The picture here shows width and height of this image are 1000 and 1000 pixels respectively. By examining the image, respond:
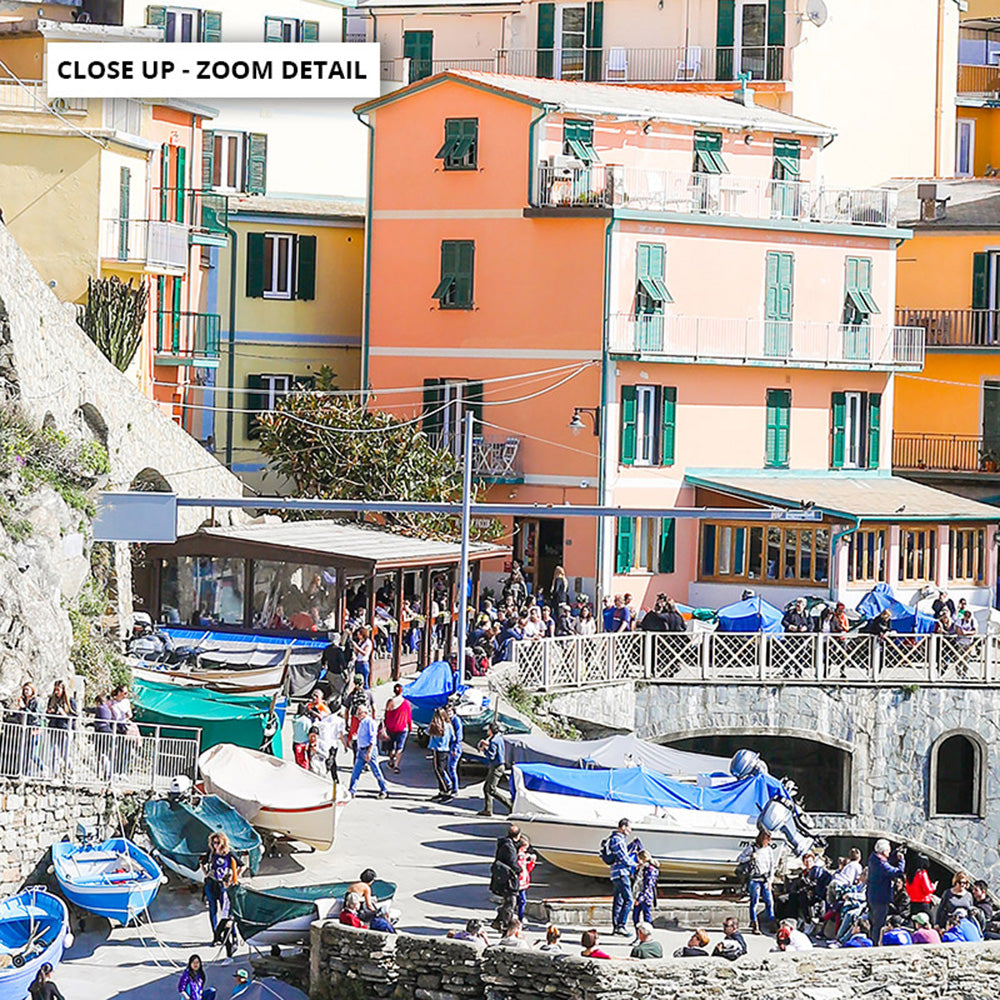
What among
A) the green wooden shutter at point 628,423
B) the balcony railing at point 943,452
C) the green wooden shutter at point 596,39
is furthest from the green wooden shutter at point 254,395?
the balcony railing at point 943,452

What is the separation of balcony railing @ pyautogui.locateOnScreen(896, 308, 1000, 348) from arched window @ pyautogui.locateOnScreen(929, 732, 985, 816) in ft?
52.6

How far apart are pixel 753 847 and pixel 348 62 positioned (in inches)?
602

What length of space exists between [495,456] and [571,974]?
1063 inches

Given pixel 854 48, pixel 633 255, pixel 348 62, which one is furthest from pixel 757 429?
pixel 348 62

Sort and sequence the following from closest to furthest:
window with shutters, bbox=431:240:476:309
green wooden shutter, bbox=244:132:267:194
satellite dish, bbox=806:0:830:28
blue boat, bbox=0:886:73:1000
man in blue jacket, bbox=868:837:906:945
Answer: blue boat, bbox=0:886:73:1000 → man in blue jacket, bbox=868:837:906:945 → window with shutters, bbox=431:240:476:309 → satellite dish, bbox=806:0:830:28 → green wooden shutter, bbox=244:132:267:194

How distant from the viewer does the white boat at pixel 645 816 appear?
2888 cm

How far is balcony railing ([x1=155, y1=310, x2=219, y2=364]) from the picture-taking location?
5031 cm

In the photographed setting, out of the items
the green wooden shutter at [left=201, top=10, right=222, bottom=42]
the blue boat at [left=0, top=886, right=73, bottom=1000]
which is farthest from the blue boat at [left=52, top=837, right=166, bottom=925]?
the green wooden shutter at [left=201, top=10, right=222, bottom=42]

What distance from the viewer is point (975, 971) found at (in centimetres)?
2584

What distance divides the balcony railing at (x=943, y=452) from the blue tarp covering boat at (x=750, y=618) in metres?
14.8

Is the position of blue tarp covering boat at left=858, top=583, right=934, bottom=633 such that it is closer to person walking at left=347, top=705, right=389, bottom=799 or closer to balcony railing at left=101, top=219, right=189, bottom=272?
person walking at left=347, top=705, right=389, bottom=799

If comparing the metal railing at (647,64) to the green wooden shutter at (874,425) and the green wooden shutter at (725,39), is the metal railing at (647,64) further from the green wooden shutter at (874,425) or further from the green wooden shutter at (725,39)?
the green wooden shutter at (874,425)

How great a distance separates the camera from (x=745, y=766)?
3325 centimetres

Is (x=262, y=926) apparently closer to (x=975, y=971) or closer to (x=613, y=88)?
(x=975, y=971)
